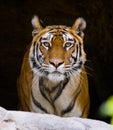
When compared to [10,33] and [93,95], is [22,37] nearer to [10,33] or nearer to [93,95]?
[10,33]

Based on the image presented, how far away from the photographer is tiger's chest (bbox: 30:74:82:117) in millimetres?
5516

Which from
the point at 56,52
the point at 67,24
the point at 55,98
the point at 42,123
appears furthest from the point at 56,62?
the point at 67,24

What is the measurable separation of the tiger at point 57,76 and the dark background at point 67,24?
1.44 m

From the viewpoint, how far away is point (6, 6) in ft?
25.7

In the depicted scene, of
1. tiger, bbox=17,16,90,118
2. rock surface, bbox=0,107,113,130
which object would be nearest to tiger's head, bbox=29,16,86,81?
tiger, bbox=17,16,90,118

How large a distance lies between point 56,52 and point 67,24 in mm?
2461

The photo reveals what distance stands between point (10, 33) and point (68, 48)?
258cm

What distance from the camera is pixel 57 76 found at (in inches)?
209

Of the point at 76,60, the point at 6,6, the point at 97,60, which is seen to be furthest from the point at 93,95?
the point at 76,60

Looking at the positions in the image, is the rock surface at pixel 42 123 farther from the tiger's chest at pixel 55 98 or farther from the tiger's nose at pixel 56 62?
the tiger's chest at pixel 55 98

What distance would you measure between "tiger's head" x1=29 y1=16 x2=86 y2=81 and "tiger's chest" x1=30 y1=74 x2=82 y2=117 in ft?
0.49

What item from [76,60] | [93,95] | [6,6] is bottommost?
[93,95]

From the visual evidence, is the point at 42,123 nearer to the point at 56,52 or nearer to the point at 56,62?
the point at 56,62

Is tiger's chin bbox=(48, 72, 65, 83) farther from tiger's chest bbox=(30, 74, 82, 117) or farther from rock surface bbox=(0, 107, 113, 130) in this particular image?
rock surface bbox=(0, 107, 113, 130)
